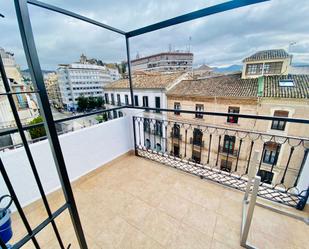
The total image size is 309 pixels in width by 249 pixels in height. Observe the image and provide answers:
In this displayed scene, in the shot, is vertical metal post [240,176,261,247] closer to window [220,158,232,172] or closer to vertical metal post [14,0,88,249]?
window [220,158,232,172]

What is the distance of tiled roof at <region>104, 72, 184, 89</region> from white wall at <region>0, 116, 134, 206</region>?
598 centimetres

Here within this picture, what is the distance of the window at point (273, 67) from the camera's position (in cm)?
393

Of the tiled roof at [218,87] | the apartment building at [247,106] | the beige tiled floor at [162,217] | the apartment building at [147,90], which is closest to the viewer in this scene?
the beige tiled floor at [162,217]

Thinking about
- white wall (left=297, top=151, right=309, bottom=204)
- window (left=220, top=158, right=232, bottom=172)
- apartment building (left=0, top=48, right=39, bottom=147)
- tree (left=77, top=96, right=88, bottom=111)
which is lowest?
window (left=220, top=158, right=232, bottom=172)

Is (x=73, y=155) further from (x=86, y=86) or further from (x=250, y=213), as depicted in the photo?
(x=86, y=86)

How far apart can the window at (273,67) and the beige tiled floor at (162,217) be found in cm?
410

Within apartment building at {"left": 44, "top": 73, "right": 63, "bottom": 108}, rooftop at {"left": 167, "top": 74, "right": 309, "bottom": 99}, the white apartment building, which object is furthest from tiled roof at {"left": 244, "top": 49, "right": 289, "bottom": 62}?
apartment building at {"left": 44, "top": 73, "right": 63, "bottom": 108}

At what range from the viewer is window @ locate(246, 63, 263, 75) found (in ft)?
15.3

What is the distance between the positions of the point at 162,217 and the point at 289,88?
515cm

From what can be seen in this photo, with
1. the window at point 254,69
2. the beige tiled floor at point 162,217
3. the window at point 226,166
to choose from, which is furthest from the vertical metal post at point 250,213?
the window at point 254,69

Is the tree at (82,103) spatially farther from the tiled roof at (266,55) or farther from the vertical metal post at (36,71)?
the tiled roof at (266,55)

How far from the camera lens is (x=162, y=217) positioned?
1.37 m

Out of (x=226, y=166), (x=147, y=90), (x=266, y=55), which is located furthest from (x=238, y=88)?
(x=226, y=166)

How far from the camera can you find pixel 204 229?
4.11ft
